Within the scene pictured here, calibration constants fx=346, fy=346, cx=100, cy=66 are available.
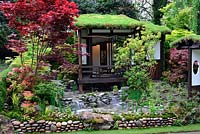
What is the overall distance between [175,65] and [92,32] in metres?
4.42

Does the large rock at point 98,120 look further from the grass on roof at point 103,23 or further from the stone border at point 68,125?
the grass on roof at point 103,23

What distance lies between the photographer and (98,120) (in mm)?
10594

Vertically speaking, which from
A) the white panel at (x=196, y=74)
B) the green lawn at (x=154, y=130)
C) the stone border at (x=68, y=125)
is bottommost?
the green lawn at (x=154, y=130)

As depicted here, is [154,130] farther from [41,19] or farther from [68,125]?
[41,19]

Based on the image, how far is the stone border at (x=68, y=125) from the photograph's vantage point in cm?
1039

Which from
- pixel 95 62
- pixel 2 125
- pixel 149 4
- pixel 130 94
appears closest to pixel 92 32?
pixel 95 62

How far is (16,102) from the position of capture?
10883 mm

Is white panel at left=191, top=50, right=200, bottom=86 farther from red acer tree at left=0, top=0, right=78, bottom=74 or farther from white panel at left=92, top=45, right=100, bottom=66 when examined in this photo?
white panel at left=92, top=45, right=100, bottom=66

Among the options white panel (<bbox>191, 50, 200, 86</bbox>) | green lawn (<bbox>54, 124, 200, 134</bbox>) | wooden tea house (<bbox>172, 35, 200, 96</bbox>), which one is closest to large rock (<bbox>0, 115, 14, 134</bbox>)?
green lawn (<bbox>54, 124, 200, 134</bbox>)

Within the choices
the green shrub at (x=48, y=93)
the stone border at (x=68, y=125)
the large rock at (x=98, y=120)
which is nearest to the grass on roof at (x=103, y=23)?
the green shrub at (x=48, y=93)

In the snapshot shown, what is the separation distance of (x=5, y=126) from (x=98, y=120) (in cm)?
277

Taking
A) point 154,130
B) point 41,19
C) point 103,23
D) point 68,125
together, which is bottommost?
point 154,130

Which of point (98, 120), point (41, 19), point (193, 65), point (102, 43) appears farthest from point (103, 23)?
point (98, 120)

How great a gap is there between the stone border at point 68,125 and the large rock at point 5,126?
412 mm
